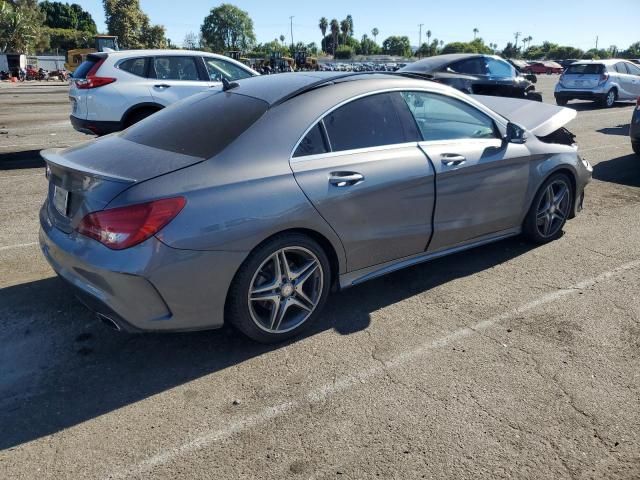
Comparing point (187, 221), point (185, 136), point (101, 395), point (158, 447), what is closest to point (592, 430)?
point (158, 447)

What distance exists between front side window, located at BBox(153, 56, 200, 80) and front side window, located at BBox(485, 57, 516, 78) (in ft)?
21.5

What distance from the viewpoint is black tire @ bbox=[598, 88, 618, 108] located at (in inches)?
687

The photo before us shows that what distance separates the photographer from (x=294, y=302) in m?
3.56

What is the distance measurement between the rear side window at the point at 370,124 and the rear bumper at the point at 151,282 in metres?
1.15

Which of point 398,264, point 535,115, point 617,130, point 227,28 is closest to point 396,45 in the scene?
point 227,28

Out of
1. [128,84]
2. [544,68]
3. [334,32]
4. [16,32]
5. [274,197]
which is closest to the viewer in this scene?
[274,197]

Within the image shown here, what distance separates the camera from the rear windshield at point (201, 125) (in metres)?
3.46

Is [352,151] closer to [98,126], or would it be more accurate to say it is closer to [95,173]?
[95,173]

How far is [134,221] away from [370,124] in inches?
72.0

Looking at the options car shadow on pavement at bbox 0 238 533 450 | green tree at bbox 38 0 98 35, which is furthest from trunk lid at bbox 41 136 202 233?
green tree at bbox 38 0 98 35

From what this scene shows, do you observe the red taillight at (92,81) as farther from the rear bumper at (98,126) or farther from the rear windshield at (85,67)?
the rear bumper at (98,126)

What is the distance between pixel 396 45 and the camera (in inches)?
6511

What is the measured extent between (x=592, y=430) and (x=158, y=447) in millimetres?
2183

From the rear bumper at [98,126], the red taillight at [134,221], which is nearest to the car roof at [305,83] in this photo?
the red taillight at [134,221]
